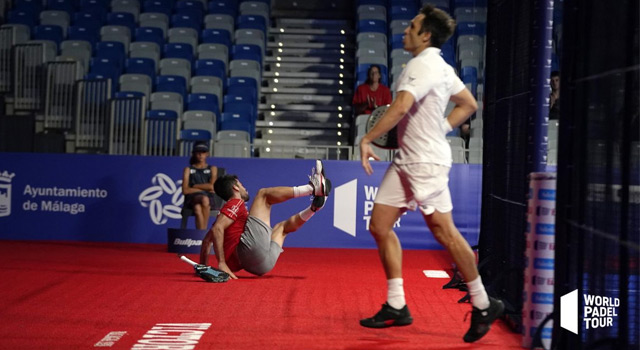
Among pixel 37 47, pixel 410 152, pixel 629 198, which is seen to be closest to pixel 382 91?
pixel 37 47

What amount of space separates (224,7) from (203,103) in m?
3.78

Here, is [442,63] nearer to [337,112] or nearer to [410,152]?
[410,152]

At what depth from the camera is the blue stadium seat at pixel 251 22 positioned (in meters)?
18.8

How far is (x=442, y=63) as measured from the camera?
6.04 m

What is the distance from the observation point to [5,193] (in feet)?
45.4

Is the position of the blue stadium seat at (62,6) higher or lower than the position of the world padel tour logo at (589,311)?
higher

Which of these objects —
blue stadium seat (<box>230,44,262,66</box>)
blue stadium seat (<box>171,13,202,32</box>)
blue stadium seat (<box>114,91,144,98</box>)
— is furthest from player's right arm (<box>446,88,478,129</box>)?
blue stadium seat (<box>171,13,202,32</box>)

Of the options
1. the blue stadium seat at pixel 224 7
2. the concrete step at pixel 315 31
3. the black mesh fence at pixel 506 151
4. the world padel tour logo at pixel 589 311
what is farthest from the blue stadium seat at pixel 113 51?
the world padel tour logo at pixel 589 311

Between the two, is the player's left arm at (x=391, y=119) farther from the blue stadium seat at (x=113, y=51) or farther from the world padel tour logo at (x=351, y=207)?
the blue stadium seat at (x=113, y=51)

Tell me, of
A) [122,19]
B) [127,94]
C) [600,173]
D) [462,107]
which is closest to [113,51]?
[122,19]

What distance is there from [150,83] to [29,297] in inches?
356

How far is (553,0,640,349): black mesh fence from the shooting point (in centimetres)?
439

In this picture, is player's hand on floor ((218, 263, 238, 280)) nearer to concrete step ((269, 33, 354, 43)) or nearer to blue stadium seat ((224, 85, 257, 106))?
blue stadium seat ((224, 85, 257, 106))

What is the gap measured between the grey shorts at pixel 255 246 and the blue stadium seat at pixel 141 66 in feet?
28.0
